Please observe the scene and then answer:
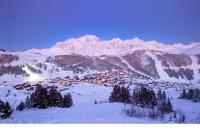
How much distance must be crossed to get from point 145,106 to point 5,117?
10.6 ft

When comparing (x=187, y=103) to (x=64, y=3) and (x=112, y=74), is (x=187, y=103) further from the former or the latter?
(x=64, y=3)

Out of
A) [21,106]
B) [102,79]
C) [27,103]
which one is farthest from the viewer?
[102,79]

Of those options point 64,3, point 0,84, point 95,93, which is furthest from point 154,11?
point 0,84

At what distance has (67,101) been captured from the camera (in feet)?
28.6

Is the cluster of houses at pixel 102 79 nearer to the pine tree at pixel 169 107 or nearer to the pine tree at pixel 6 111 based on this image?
the pine tree at pixel 6 111

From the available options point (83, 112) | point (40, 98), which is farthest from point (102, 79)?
point (83, 112)

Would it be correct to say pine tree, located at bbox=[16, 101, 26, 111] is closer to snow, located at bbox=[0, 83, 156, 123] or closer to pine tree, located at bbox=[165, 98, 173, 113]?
snow, located at bbox=[0, 83, 156, 123]

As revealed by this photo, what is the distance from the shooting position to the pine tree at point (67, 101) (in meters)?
8.59

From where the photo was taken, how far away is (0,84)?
847 centimetres

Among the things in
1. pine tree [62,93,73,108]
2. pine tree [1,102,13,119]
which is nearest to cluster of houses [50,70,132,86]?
pine tree [62,93,73,108]

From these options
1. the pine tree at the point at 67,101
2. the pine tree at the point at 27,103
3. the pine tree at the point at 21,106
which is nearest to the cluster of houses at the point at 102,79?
the pine tree at the point at 67,101

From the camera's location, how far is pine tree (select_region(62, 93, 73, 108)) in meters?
8.59

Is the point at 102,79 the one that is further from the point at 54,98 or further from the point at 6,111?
the point at 6,111
